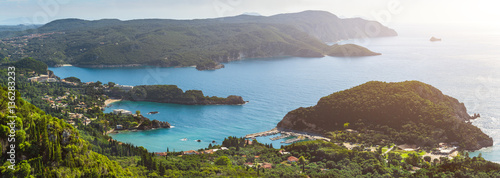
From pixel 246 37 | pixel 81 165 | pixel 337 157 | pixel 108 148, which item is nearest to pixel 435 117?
pixel 337 157

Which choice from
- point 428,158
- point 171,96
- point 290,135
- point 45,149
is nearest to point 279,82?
point 171,96

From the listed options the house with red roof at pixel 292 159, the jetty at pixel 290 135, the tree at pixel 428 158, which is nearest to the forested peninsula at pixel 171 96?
the jetty at pixel 290 135

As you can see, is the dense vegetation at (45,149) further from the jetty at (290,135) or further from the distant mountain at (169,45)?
the distant mountain at (169,45)

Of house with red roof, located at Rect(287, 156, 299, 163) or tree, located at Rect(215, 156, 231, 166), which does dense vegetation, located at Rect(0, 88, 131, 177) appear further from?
house with red roof, located at Rect(287, 156, 299, 163)

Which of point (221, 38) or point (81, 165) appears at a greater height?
point (221, 38)

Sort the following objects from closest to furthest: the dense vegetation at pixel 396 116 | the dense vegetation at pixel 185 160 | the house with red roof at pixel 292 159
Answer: the dense vegetation at pixel 185 160
the house with red roof at pixel 292 159
the dense vegetation at pixel 396 116

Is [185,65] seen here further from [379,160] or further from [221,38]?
[379,160]

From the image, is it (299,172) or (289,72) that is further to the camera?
(289,72)
